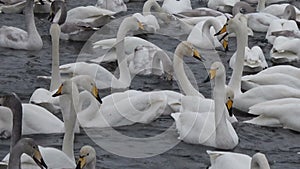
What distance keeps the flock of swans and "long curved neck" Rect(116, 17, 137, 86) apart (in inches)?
0.6

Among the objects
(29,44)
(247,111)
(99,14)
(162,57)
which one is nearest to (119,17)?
(99,14)

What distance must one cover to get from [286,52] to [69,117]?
6.01m

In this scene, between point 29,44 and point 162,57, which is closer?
point 162,57

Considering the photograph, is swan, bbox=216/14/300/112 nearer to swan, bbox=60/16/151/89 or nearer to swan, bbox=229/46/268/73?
swan, bbox=229/46/268/73

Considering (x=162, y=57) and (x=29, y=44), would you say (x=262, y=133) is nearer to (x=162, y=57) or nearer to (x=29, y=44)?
(x=162, y=57)

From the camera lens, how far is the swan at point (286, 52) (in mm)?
16344

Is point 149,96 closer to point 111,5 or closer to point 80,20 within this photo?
point 80,20

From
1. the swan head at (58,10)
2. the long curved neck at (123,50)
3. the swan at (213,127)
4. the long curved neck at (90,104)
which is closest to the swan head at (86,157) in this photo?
the swan at (213,127)

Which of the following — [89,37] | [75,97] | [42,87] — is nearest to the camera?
[75,97]

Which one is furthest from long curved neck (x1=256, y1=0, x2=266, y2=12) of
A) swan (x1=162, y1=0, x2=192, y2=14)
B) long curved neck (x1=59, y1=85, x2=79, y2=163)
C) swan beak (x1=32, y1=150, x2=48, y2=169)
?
swan beak (x1=32, y1=150, x2=48, y2=169)

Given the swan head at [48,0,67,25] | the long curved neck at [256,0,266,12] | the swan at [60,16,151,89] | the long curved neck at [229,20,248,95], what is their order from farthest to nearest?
the long curved neck at [256,0,266,12]
the swan head at [48,0,67,25]
the swan at [60,16,151,89]
the long curved neck at [229,20,248,95]

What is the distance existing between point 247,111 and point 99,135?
88.8 inches

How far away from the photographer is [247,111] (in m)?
13.7

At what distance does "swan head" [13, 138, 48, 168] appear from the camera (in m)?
9.42
